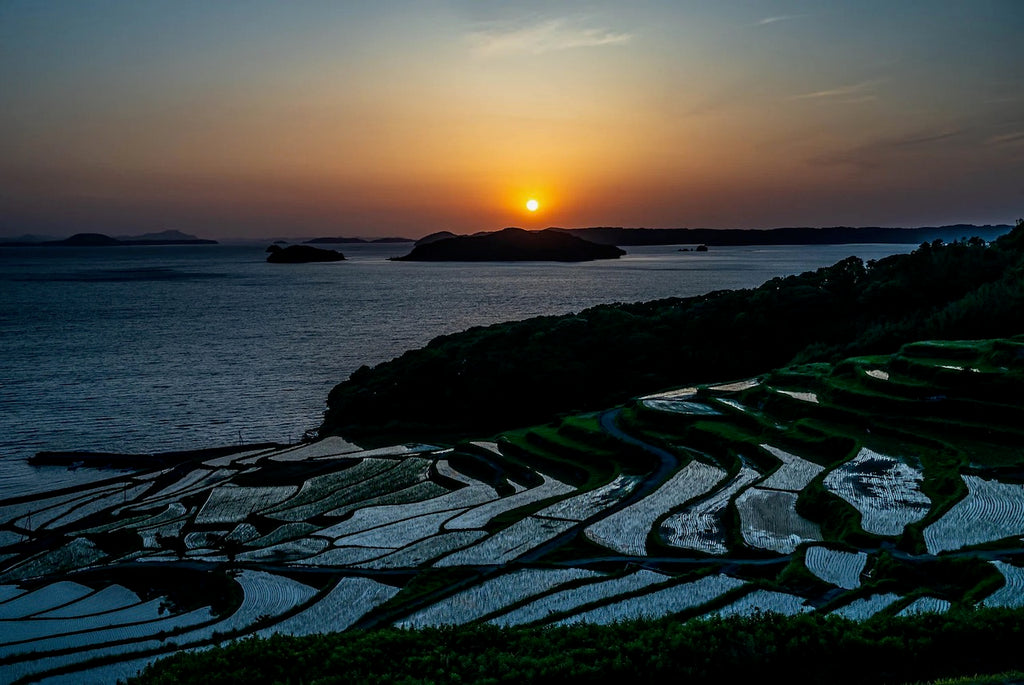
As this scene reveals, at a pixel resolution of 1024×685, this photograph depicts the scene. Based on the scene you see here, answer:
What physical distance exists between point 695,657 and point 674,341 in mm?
51262

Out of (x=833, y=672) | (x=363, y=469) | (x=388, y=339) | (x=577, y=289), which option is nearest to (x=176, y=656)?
(x=833, y=672)

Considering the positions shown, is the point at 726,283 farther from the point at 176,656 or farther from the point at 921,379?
the point at 176,656

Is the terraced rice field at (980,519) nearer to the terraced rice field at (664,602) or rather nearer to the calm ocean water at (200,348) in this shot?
the terraced rice field at (664,602)

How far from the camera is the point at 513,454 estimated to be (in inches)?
1495

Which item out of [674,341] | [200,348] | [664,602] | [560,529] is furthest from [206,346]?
[664,602]

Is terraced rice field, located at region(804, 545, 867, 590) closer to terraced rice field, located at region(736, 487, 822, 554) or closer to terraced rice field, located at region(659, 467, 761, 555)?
terraced rice field, located at region(736, 487, 822, 554)

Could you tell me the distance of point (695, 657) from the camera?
1305 cm

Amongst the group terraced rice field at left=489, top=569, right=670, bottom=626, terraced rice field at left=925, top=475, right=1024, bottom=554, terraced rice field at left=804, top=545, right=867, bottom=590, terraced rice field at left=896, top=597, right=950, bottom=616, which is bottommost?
terraced rice field at left=489, top=569, right=670, bottom=626

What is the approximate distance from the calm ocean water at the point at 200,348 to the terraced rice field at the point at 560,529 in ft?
38.4

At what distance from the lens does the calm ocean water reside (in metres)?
50.2

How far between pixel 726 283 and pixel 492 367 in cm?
12678

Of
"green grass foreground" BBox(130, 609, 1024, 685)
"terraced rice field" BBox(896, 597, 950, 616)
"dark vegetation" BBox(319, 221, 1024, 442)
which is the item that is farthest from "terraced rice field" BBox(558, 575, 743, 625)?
"dark vegetation" BBox(319, 221, 1024, 442)

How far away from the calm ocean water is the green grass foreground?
1170 inches

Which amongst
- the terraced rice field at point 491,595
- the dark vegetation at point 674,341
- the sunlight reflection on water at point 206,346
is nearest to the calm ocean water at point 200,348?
the sunlight reflection on water at point 206,346
